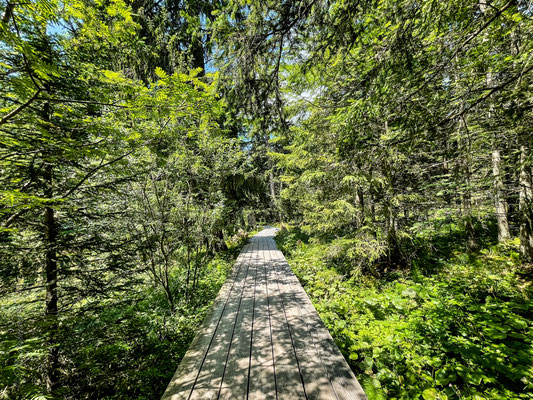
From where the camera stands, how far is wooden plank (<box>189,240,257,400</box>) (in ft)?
6.66

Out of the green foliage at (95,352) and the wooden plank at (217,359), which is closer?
the green foliage at (95,352)

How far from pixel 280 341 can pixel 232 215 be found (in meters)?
6.91

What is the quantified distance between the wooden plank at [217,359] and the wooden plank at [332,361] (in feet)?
3.86

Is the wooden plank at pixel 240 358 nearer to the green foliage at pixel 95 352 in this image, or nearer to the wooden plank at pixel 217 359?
the wooden plank at pixel 217 359

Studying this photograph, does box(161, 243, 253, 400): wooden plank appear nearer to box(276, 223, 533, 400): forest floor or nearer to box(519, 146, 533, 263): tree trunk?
box(276, 223, 533, 400): forest floor

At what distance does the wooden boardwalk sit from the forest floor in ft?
1.42

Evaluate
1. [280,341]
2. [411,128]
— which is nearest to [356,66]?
[411,128]

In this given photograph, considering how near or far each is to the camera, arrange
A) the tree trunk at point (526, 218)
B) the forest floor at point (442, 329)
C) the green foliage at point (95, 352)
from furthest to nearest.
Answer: the tree trunk at point (526, 218) → the forest floor at point (442, 329) → the green foliage at point (95, 352)

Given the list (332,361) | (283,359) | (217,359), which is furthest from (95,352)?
(332,361)

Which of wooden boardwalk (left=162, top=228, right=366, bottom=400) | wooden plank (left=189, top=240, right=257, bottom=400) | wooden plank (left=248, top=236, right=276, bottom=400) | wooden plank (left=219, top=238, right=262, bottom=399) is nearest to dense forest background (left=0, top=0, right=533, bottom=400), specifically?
wooden boardwalk (left=162, top=228, right=366, bottom=400)

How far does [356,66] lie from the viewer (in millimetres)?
3176

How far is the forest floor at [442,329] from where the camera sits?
2.06 metres

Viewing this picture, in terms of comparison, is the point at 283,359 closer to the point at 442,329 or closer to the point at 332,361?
the point at 332,361

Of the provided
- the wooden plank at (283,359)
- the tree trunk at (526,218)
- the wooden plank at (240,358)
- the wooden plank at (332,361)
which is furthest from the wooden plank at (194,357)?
the tree trunk at (526,218)
